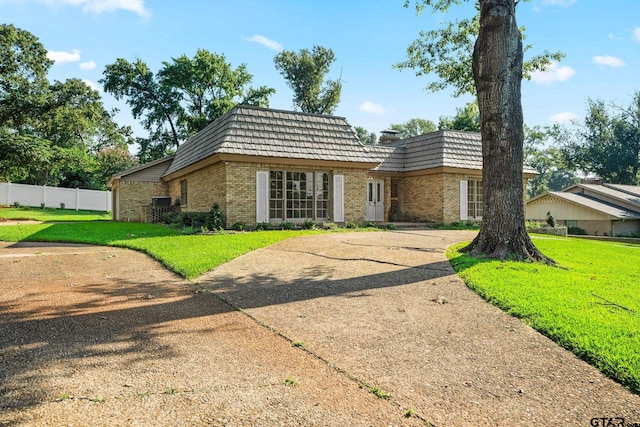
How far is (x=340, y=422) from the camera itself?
9.30ft

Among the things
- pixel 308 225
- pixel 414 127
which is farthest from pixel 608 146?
pixel 308 225

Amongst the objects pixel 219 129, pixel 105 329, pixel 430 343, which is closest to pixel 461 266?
pixel 430 343

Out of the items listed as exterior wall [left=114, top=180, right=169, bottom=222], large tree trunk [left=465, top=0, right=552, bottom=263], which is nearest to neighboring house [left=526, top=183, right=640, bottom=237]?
large tree trunk [left=465, top=0, right=552, bottom=263]

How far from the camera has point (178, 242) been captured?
11.6m

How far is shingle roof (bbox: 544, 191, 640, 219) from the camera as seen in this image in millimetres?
27984

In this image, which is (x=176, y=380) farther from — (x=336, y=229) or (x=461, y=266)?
(x=336, y=229)

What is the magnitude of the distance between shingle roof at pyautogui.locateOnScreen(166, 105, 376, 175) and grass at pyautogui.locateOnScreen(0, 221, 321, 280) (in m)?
3.23

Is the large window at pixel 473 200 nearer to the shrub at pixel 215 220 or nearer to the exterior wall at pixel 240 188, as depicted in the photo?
the exterior wall at pixel 240 188

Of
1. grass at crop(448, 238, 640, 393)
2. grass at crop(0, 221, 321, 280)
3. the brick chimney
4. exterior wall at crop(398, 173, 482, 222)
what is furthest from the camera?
the brick chimney

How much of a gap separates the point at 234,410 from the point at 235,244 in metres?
8.09

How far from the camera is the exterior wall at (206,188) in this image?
50.2 ft

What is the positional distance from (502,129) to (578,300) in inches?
190

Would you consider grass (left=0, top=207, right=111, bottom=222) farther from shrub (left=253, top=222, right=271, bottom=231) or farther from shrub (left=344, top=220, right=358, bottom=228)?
shrub (left=344, top=220, right=358, bottom=228)

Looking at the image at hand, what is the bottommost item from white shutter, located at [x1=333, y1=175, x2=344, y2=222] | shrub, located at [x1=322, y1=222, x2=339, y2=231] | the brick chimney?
shrub, located at [x1=322, y1=222, x2=339, y2=231]
